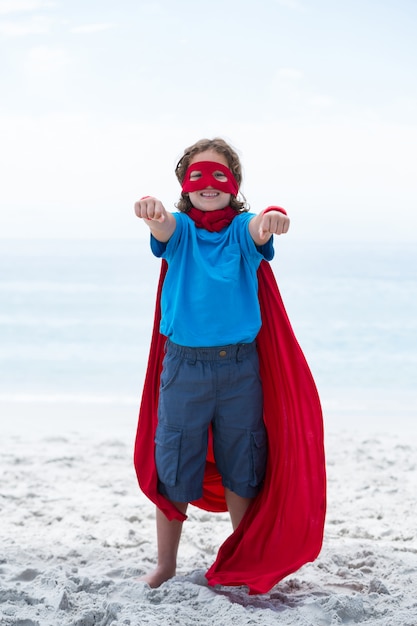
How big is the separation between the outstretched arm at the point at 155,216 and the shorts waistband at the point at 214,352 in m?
0.44

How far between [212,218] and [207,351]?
0.52 meters

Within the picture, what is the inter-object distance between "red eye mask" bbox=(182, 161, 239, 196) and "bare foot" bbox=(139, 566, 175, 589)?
1.54 m

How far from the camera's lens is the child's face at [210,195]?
2.79 metres

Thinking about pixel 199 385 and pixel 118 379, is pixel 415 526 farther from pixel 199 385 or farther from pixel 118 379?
pixel 118 379

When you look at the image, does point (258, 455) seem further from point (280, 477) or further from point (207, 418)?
point (207, 418)

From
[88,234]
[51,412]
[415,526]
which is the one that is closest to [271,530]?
[415,526]

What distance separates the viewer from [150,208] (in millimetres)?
2561

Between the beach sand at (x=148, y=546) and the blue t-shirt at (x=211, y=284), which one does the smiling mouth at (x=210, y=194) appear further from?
the beach sand at (x=148, y=546)

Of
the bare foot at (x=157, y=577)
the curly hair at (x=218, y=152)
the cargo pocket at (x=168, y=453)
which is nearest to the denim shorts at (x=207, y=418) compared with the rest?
the cargo pocket at (x=168, y=453)

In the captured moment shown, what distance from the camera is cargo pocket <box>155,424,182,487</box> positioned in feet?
9.11

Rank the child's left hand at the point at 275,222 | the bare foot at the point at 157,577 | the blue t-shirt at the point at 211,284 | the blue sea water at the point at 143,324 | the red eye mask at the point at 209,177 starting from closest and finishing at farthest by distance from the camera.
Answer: the child's left hand at the point at 275,222, the blue t-shirt at the point at 211,284, the red eye mask at the point at 209,177, the bare foot at the point at 157,577, the blue sea water at the point at 143,324

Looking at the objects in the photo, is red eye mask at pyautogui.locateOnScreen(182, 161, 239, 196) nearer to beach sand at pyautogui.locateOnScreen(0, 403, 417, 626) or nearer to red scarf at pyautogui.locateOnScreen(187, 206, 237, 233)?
red scarf at pyautogui.locateOnScreen(187, 206, 237, 233)

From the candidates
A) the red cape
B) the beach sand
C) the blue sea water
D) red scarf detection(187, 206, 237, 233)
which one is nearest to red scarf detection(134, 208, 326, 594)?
the red cape

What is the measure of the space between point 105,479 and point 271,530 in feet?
5.93
